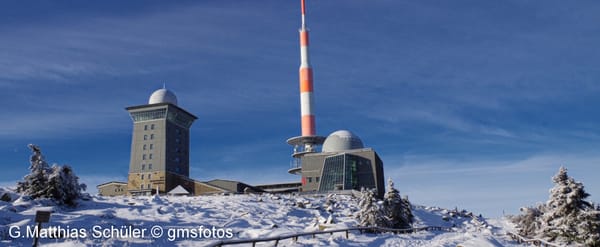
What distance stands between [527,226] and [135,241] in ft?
95.1

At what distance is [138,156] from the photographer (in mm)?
89000

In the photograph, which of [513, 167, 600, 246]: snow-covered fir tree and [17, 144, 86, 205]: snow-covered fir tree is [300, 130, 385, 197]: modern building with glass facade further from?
[17, 144, 86, 205]: snow-covered fir tree

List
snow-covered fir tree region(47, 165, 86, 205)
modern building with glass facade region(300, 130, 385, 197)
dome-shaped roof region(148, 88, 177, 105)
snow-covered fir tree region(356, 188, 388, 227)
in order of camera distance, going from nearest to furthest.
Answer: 1. snow-covered fir tree region(47, 165, 86, 205)
2. snow-covered fir tree region(356, 188, 388, 227)
3. modern building with glass facade region(300, 130, 385, 197)
4. dome-shaped roof region(148, 88, 177, 105)

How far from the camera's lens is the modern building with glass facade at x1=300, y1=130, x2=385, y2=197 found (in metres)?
74.6

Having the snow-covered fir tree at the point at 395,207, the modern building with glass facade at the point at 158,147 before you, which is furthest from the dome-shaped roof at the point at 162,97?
the snow-covered fir tree at the point at 395,207

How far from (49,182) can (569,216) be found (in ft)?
103

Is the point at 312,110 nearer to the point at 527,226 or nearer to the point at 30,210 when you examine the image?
the point at 527,226

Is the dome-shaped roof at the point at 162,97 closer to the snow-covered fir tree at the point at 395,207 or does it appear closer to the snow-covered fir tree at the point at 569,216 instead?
the snow-covered fir tree at the point at 395,207

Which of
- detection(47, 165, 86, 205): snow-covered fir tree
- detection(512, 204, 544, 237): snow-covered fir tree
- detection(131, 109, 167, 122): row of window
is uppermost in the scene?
detection(131, 109, 167, 122): row of window

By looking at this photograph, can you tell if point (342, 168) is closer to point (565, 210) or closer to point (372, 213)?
point (372, 213)

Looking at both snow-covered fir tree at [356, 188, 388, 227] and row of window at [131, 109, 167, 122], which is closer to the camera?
snow-covered fir tree at [356, 188, 388, 227]

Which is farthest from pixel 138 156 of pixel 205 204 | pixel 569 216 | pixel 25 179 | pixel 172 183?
pixel 569 216

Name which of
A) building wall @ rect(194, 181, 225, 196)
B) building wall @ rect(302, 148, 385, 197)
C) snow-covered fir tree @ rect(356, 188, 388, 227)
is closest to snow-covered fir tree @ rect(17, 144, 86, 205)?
snow-covered fir tree @ rect(356, 188, 388, 227)

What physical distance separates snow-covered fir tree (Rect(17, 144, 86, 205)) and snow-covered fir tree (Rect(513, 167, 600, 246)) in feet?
96.0
